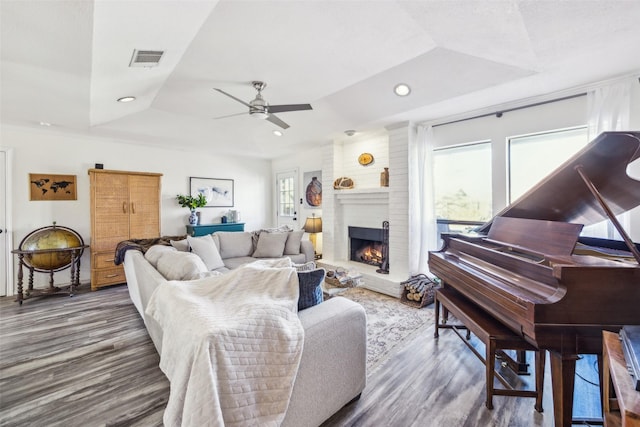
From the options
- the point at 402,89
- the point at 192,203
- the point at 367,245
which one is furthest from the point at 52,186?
the point at 402,89

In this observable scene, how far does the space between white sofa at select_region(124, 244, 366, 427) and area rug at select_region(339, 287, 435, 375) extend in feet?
1.71

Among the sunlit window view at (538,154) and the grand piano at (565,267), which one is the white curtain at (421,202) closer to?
the sunlit window view at (538,154)

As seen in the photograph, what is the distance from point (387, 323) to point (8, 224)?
17.6 feet

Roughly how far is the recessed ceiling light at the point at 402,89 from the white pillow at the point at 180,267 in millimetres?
2736

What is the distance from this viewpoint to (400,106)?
3346 millimetres

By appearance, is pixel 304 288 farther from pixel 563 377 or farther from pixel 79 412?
pixel 79 412

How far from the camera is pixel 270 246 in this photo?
446 centimetres

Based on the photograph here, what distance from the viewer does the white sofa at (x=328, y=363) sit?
143 cm

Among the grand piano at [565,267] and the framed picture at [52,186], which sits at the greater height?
the framed picture at [52,186]

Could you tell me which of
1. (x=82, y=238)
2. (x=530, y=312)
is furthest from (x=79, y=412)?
(x=82, y=238)

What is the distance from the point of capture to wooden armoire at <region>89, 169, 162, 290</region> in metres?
4.14

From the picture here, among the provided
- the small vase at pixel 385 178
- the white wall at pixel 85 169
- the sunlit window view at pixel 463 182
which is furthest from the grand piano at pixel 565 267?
the white wall at pixel 85 169

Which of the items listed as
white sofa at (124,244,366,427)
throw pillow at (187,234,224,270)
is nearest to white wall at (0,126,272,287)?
throw pillow at (187,234,224,270)

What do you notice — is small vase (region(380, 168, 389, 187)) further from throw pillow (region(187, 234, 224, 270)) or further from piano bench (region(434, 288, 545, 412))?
throw pillow (region(187, 234, 224, 270))
